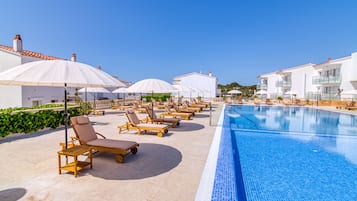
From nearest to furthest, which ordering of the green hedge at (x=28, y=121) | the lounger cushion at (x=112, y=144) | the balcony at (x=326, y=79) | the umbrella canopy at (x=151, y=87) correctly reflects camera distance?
the lounger cushion at (x=112, y=144), the green hedge at (x=28, y=121), the umbrella canopy at (x=151, y=87), the balcony at (x=326, y=79)

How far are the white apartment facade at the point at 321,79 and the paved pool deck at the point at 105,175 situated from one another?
3293 cm

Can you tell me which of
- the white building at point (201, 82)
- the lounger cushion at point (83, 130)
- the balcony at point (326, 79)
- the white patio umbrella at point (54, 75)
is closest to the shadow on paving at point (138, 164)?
the lounger cushion at point (83, 130)

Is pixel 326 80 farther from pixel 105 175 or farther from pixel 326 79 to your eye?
pixel 105 175

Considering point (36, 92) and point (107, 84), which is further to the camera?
point (36, 92)

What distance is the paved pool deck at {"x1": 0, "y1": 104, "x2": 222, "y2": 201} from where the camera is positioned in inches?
138

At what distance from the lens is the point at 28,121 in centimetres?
811

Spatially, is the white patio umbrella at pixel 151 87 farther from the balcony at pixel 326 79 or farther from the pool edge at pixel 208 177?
the balcony at pixel 326 79

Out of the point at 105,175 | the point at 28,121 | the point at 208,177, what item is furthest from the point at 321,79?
the point at 28,121

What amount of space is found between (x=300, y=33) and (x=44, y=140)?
116ft

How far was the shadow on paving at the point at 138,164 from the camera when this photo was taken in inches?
174

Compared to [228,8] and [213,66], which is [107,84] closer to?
[228,8]

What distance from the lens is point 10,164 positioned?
189 inches

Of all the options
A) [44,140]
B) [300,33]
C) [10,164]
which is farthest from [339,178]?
[300,33]

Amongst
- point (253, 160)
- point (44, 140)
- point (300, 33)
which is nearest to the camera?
point (253, 160)
